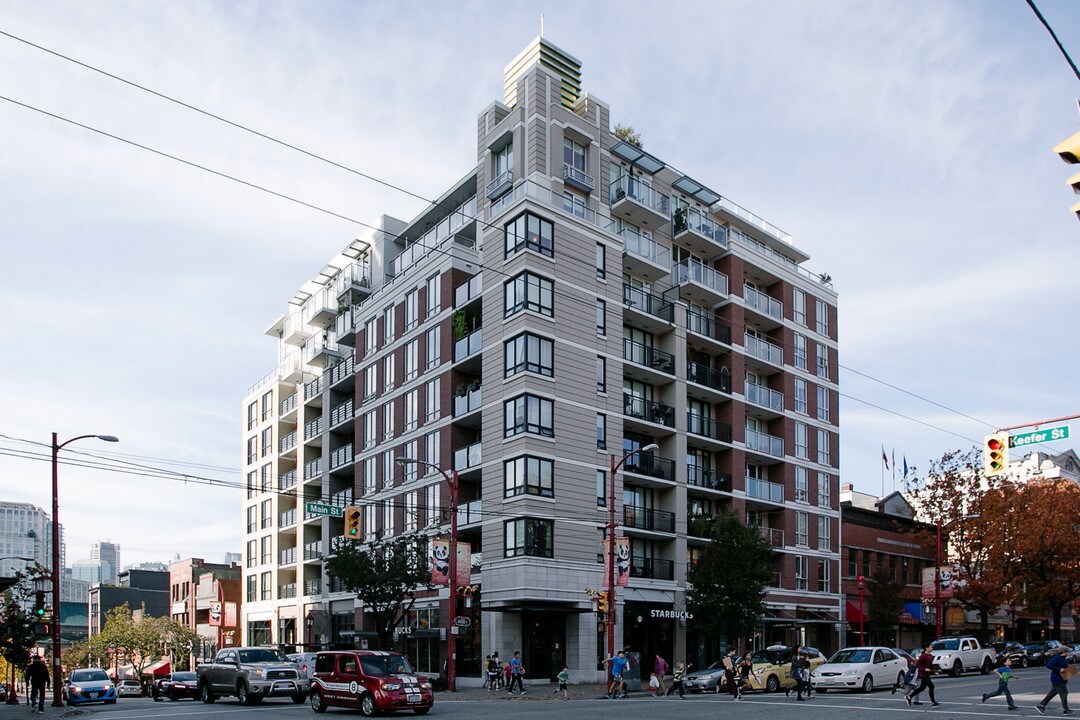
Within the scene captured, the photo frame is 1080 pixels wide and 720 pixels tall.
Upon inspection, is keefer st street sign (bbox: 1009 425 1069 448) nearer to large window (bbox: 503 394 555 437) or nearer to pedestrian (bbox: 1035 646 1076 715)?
pedestrian (bbox: 1035 646 1076 715)

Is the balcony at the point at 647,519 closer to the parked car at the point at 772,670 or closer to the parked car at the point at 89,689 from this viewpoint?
the parked car at the point at 772,670

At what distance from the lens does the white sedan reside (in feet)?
122

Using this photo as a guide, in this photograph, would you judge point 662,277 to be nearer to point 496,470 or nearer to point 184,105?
point 496,470

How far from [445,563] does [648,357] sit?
19743mm

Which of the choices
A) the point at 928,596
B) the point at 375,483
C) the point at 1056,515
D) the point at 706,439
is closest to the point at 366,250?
the point at 375,483

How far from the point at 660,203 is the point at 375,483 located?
23.8 metres

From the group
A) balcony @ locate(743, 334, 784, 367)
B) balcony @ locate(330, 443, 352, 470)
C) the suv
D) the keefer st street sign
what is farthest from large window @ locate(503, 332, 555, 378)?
the keefer st street sign

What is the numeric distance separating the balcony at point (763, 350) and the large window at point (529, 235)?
1795 cm

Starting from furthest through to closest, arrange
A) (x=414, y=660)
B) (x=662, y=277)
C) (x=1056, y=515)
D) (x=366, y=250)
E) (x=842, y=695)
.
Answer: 1. (x=366, y=250)
2. (x=1056, y=515)
3. (x=662, y=277)
4. (x=414, y=660)
5. (x=842, y=695)

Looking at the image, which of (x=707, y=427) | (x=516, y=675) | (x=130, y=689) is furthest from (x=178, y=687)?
(x=707, y=427)

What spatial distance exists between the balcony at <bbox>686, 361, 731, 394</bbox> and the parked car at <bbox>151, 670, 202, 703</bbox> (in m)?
30.4

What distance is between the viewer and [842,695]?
36.5 meters

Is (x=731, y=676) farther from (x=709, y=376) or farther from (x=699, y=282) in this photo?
(x=699, y=282)

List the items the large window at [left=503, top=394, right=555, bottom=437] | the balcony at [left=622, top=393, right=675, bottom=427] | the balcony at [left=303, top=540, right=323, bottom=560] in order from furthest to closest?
the balcony at [left=303, top=540, right=323, bottom=560] < the balcony at [left=622, top=393, right=675, bottom=427] < the large window at [left=503, top=394, right=555, bottom=437]
